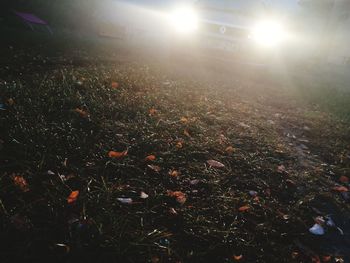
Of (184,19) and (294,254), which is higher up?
(184,19)

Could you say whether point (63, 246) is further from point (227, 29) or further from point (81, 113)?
point (227, 29)

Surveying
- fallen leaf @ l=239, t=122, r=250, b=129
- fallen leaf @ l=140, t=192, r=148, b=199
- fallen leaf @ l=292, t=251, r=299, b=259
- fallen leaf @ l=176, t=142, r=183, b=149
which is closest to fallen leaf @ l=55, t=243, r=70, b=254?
fallen leaf @ l=140, t=192, r=148, b=199

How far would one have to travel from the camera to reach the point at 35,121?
2.86 metres

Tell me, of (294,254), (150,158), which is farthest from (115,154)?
(294,254)

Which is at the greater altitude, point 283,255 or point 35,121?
point 35,121

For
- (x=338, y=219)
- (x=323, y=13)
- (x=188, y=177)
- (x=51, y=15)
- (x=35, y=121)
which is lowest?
(x=338, y=219)

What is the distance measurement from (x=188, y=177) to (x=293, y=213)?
0.90 metres

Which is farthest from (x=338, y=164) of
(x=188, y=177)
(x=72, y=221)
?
(x=72, y=221)

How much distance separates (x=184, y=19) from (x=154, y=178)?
23.2ft

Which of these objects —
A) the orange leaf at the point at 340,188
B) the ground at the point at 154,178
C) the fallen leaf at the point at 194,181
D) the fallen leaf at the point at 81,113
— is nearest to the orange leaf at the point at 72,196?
the ground at the point at 154,178

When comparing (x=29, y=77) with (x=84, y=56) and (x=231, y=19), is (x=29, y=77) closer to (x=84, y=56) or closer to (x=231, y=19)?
(x=84, y=56)

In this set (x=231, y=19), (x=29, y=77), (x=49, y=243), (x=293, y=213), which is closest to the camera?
(x=49, y=243)

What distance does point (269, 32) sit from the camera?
321 inches

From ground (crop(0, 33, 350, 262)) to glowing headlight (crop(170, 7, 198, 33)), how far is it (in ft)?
14.6
